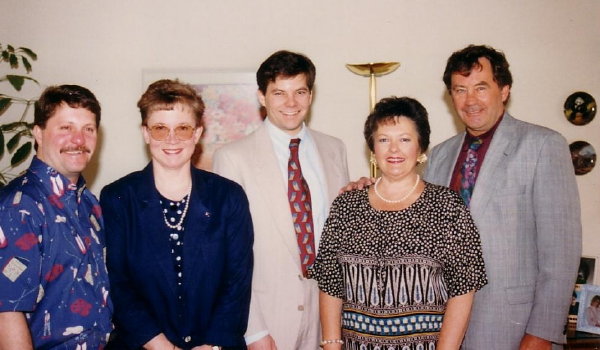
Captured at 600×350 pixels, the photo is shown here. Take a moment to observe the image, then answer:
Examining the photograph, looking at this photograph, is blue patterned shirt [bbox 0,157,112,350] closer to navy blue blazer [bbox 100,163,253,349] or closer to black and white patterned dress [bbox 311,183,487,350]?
navy blue blazer [bbox 100,163,253,349]

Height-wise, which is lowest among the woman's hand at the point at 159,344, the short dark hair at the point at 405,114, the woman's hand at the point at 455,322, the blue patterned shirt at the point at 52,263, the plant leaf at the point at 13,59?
the woman's hand at the point at 159,344

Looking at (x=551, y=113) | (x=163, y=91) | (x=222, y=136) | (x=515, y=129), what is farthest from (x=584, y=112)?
(x=163, y=91)

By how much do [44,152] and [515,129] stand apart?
6.70 ft

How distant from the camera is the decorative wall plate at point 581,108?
376 centimetres

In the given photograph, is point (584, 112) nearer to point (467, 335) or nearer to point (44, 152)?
point (467, 335)

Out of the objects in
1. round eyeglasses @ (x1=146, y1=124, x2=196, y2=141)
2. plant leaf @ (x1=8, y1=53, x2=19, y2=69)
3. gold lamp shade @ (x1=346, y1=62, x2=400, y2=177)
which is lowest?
round eyeglasses @ (x1=146, y1=124, x2=196, y2=141)

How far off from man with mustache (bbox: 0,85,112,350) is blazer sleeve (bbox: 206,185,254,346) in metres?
0.45

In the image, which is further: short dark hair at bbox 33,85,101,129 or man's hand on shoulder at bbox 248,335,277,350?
man's hand on shoulder at bbox 248,335,277,350

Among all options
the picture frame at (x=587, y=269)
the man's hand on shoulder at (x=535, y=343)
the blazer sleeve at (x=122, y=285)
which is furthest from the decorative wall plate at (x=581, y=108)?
the blazer sleeve at (x=122, y=285)

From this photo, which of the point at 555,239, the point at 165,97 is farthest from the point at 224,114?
the point at 555,239

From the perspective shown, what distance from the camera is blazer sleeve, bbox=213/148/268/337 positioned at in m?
2.22

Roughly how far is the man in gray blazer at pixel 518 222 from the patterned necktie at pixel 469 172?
0.01 meters

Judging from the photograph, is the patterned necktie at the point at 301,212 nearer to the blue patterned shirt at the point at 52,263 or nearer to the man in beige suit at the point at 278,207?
the man in beige suit at the point at 278,207

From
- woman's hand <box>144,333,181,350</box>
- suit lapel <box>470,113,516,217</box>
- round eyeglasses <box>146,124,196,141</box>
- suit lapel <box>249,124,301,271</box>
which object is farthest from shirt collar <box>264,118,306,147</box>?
woman's hand <box>144,333,181,350</box>
